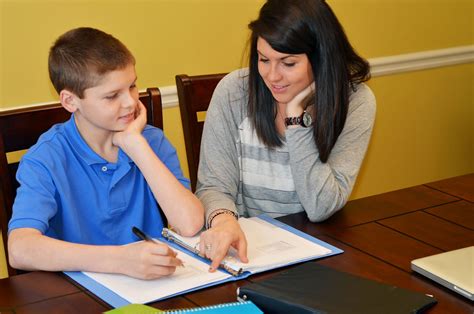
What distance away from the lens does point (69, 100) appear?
5.61ft

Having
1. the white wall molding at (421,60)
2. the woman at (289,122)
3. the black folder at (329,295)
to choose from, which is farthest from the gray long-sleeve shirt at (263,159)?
the white wall molding at (421,60)

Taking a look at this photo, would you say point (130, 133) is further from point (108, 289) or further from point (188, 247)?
point (108, 289)

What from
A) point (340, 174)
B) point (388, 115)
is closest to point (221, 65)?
point (388, 115)

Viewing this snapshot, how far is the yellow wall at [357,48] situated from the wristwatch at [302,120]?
34.6 inches

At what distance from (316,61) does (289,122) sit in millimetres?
162

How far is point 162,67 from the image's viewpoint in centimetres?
266

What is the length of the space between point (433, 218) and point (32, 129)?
89 cm

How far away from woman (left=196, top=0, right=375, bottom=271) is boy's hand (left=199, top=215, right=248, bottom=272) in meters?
0.15

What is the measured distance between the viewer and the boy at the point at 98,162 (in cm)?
164

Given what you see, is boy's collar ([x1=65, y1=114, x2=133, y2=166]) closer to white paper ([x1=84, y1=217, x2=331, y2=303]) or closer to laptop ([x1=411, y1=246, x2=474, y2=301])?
white paper ([x1=84, y1=217, x2=331, y2=303])

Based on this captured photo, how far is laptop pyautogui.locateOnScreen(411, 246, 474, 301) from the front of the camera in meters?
1.34

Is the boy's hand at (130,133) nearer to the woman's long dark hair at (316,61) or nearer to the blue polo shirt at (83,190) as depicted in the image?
the blue polo shirt at (83,190)

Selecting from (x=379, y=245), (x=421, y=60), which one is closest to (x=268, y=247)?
(x=379, y=245)

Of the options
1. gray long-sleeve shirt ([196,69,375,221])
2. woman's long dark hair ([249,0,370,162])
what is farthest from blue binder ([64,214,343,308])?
woman's long dark hair ([249,0,370,162])
